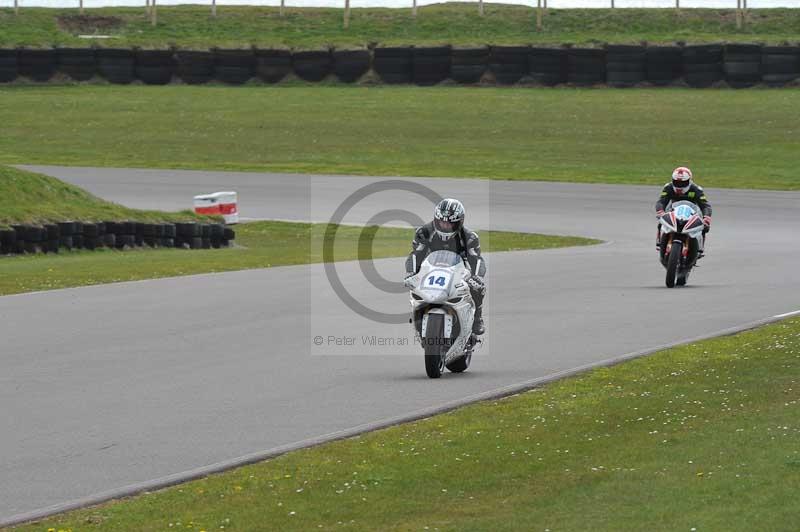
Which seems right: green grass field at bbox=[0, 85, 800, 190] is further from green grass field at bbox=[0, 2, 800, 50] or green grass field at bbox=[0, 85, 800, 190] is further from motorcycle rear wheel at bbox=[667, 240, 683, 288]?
motorcycle rear wheel at bbox=[667, 240, 683, 288]

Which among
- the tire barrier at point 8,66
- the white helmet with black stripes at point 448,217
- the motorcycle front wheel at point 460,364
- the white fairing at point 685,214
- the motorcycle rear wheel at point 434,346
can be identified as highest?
the tire barrier at point 8,66

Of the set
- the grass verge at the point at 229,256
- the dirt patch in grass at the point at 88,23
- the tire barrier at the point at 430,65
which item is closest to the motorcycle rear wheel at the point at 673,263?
the grass verge at the point at 229,256

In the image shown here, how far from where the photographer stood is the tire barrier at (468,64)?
167 ft

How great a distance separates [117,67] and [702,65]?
20623 millimetres

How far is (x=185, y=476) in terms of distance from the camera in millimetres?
7953

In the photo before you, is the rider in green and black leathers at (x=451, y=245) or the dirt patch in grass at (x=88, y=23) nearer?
the rider in green and black leathers at (x=451, y=245)

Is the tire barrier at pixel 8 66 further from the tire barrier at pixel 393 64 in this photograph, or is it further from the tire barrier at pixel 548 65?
the tire barrier at pixel 548 65

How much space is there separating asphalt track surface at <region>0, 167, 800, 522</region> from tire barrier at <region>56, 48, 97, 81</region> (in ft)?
107

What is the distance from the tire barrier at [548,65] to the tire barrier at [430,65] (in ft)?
9.77

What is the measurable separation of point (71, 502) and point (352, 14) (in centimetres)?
6059

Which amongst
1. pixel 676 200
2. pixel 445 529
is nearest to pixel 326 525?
pixel 445 529

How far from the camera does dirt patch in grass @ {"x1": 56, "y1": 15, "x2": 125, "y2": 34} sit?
62531mm

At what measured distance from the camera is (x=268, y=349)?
13.0 m

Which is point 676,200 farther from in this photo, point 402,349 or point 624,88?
point 624,88
